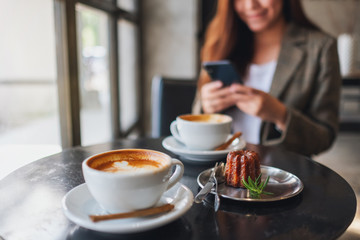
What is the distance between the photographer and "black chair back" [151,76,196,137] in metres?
1.58

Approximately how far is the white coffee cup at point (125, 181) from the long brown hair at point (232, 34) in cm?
111

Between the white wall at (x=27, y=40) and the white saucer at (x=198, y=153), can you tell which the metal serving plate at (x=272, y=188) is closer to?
the white saucer at (x=198, y=153)

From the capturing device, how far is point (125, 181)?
46cm

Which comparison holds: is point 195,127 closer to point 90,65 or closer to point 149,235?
point 149,235

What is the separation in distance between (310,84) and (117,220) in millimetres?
1195

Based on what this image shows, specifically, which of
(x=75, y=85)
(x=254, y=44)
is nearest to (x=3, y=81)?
(x=75, y=85)

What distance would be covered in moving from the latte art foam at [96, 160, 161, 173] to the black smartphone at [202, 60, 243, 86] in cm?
67

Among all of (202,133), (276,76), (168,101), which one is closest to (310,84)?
(276,76)

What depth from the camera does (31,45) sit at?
49.8 inches

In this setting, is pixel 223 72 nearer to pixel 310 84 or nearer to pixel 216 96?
pixel 216 96

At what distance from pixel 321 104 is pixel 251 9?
0.49 m

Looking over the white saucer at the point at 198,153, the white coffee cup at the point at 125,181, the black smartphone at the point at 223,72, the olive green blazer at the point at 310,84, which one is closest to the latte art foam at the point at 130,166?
the white coffee cup at the point at 125,181

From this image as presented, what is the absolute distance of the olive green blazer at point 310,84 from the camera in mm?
1368

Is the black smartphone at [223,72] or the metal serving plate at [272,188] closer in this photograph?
the metal serving plate at [272,188]
